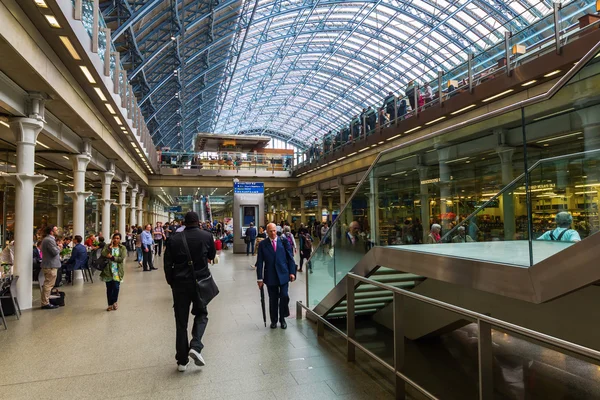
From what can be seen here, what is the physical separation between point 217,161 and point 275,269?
25726mm

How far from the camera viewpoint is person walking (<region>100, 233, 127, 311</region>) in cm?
753

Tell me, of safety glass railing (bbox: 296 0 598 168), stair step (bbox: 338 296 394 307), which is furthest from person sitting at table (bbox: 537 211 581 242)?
safety glass railing (bbox: 296 0 598 168)

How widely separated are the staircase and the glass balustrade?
1.39 feet

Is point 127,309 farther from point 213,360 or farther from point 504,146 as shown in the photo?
point 504,146

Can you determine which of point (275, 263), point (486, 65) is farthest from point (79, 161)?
point (486, 65)

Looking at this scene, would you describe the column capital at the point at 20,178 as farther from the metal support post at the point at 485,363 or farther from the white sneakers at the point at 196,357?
the metal support post at the point at 485,363

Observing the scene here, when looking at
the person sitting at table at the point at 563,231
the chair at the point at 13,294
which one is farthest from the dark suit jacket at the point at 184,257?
the chair at the point at 13,294

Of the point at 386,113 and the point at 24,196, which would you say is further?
the point at 386,113

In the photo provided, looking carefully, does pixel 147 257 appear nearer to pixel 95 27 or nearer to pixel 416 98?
pixel 95 27

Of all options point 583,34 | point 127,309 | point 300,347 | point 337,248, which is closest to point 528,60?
point 583,34

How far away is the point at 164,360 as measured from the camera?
15.8 feet

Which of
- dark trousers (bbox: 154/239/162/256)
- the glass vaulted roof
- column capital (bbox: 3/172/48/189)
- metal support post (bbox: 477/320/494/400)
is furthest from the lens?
the glass vaulted roof

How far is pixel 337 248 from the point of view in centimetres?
645

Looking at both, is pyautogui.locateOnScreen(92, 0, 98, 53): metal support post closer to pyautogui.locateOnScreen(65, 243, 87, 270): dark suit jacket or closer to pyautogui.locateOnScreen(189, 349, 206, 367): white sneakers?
pyautogui.locateOnScreen(65, 243, 87, 270): dark suit jacket
